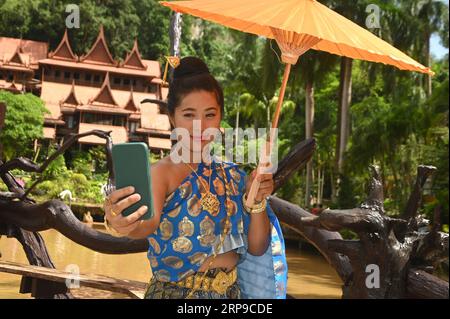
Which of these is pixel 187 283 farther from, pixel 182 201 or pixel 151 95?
Result: pixel 151 95

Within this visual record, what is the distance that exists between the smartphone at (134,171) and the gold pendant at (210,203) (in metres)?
0.35

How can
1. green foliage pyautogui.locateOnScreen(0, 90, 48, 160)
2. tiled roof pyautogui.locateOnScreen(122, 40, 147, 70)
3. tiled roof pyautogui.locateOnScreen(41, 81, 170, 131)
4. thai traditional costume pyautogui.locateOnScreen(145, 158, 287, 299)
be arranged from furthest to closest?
1. tiled roof pyautogui.locateOnScreen(122, 40, 147, 70)
2. tiled roof pyautogui.locateOnScreen(41, 81, 170, 131)
3. green foliage pyautogui.locateOnScreen(0, 90, 48, 160)
4. thai traditional costume pyautogui.locateOnScreen(145, 158, 287, 299)

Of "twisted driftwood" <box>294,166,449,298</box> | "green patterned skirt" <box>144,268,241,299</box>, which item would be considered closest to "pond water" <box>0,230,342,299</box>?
"twisted driftwood" <box>294,166,449,298</box>

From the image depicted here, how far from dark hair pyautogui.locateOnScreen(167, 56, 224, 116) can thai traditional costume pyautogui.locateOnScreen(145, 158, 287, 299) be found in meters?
0.25

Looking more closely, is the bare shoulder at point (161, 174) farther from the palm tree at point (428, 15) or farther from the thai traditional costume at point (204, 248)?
the palm tree at point (428, 15)

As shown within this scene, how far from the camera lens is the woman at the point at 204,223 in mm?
2000

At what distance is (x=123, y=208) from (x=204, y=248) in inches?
15.9

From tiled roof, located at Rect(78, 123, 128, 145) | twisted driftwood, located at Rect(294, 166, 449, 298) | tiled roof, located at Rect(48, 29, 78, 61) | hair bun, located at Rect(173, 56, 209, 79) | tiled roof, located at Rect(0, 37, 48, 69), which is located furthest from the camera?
tiled roof, located at Rect(48, 29, 78, 61)

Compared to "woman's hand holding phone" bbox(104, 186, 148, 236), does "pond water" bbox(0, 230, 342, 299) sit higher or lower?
lower

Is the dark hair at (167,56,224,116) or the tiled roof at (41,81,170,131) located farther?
the tiled roof at (41,81,170,131)

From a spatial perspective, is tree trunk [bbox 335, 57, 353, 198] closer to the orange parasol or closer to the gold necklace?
the orange parasol

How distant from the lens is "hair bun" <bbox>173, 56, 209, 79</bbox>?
2.12m

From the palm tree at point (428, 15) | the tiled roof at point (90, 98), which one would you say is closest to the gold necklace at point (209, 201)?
the palm tree at point (428, 15)
